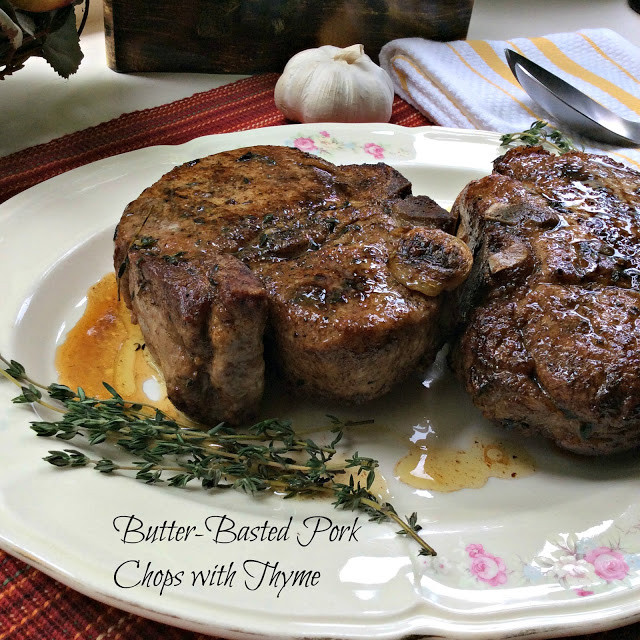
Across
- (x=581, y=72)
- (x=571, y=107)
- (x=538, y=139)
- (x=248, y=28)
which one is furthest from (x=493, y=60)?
(x=248, y=28)

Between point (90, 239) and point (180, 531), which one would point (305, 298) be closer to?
point (180, 531)

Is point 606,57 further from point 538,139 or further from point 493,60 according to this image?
point 538,139

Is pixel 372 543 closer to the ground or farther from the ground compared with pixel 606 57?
closer to the ground

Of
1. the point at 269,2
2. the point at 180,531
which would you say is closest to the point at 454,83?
the point at 269,2

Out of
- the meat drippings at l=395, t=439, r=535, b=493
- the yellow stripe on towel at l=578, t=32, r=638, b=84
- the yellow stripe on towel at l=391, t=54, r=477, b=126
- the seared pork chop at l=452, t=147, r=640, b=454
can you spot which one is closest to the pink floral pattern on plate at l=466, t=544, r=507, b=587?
the meat drippings at l=395, t=439, r=535, b=493

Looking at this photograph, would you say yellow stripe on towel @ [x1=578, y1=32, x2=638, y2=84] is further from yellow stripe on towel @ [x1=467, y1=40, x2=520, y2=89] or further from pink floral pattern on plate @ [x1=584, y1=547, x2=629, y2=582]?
pink floral pattern on plate @ [x1=584, y1=547, x2=629, y2=582]

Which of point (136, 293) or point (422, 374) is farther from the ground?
point (136, 293)
